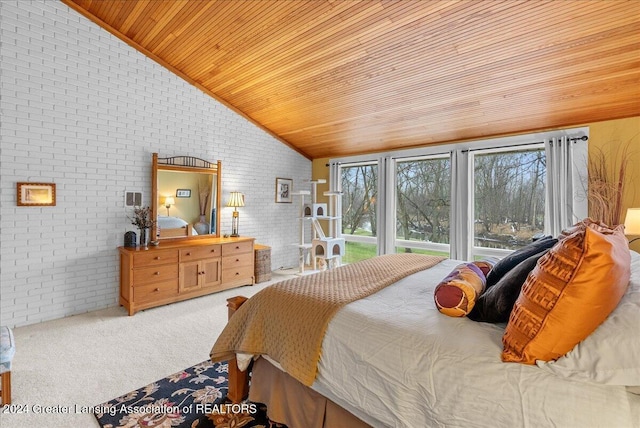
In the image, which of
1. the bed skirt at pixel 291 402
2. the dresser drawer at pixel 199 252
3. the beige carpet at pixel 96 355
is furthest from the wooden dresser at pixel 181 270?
the bed skirt at pixel 291 402

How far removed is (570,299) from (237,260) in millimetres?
3929

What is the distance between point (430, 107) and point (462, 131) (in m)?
0.72

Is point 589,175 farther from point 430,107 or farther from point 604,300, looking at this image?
point 604,300

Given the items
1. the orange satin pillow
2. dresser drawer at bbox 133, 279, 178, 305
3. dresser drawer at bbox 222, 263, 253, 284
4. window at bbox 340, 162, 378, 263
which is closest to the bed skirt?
the orange satin pillow

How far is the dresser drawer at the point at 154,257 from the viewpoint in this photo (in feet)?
11.3

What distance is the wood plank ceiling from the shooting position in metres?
2.42

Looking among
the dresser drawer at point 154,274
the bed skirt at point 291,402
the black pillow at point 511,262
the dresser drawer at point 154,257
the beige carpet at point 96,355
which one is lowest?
the beige carpet at point 96,355

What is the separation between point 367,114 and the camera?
4.13 meters

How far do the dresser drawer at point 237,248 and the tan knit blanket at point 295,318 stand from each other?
8.12ft

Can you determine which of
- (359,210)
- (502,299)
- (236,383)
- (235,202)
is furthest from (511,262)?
(359,210)

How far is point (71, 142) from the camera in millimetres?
3402

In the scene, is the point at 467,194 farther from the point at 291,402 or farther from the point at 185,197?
the point at 185,197

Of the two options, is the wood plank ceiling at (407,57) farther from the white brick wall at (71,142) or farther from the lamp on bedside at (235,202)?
the lamp on bedside at (235,202)

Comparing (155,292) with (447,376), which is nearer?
(447,376)
